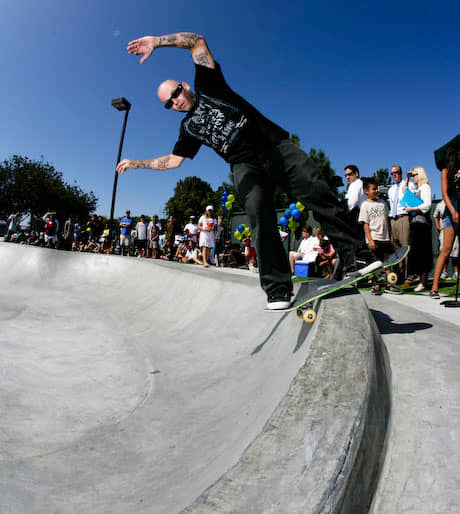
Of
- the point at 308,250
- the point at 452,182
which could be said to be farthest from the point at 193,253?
the point at 452,182

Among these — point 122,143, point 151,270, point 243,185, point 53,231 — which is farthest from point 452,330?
point 53,231

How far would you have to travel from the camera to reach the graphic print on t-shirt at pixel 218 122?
237 cm

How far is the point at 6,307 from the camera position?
12.7ft

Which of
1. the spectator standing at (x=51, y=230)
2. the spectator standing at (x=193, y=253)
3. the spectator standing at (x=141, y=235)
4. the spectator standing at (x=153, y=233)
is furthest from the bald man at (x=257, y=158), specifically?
the spectator standing at (x=51, y=230)

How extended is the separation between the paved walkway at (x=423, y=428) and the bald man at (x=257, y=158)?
0.81 m

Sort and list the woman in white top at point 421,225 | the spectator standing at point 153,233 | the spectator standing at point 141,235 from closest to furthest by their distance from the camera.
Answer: the woman in white top at point 421,225
the spectator standing at point 153,233
the spectator standing at point 141,235

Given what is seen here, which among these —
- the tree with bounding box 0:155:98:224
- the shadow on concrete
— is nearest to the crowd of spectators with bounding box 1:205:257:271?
the shadow on concrete

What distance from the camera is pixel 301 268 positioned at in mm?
7922

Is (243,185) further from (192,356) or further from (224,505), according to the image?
(224,505)

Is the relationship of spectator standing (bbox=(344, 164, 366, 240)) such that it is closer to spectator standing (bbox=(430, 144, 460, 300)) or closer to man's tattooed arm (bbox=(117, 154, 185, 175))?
spectator standing (bbox=(430, 144, 460, 300))

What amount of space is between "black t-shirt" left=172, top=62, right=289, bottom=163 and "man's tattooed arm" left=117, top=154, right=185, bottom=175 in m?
0.50

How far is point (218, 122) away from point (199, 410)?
1.90 meters

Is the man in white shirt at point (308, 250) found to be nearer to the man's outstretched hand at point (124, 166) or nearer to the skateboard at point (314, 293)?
the skateboard at point (314, 293)

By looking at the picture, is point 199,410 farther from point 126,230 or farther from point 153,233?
point 126,230
